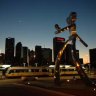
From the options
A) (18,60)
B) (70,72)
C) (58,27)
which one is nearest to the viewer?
(58,27)

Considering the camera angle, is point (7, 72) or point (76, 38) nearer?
point (76, 38)

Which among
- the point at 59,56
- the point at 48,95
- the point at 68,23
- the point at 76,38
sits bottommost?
the point at 48,95

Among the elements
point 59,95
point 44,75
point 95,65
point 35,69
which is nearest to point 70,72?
point 44,75

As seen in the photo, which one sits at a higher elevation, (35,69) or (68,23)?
(68,23)

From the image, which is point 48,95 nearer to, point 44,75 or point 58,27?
point 58,27

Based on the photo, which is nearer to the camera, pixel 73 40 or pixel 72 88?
pixel 72 88

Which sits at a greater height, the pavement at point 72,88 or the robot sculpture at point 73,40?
the robot sculpture at point 73,40

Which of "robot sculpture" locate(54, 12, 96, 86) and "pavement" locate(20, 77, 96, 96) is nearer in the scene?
"pavement" locate(20, 77, 96, 96)

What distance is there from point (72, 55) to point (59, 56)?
2.33 metres

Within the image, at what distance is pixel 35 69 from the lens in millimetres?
48812

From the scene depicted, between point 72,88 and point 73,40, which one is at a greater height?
point 73,40

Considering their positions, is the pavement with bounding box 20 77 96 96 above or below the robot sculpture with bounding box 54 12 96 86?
below

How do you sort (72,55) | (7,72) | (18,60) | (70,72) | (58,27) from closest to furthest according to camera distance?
(72,55)
(58,27)
(7,72)
(70,72)
(18,60)

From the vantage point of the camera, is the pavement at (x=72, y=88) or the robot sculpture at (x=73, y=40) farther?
the robot sculpture at (x=73, y=40)
